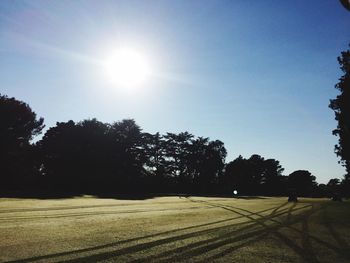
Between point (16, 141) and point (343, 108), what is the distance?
43.4 meters

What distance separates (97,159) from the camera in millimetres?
63281

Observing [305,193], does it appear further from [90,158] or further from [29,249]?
[29,249]

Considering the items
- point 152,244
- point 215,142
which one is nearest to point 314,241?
point 152,244

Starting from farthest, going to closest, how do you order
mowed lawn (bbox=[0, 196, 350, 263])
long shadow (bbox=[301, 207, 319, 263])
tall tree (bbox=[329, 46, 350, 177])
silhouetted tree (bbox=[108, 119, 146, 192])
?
1. silhouetted tree (bbox=[108, 119, 146, 192])
2. tall tree (bbox=[329, 46, 350, 177])
3. long shadow (bbox=[301, 207, 319, 263])
4. mowed lawn (bbox=[0, 196, 350, 263])

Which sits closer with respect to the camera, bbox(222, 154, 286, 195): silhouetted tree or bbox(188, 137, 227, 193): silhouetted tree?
bbox(188, 137, 227, 193): silhouetted tree

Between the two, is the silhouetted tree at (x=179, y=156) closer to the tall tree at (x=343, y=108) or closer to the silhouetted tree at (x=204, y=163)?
the silhouetted tree at (x=204, y=163)

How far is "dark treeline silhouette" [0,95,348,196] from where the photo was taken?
169ft

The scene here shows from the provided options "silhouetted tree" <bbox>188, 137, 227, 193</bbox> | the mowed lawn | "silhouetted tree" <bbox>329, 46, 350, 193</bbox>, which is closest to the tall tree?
"silhouetted tree" <bbox>329, 46, 350, 193</bbox>

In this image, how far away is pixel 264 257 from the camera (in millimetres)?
6902

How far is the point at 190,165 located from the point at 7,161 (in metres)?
55.5

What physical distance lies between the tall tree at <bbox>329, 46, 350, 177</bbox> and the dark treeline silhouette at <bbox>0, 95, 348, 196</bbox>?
25.3 ft

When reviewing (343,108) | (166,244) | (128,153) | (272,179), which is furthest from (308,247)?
(272,179)

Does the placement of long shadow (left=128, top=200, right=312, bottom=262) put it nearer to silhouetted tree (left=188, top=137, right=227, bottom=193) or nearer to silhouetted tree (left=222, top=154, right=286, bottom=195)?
silhouetted tree (left=188, top=137, right=227, bottom=193)

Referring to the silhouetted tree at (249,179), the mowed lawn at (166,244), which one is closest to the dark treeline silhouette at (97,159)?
the silhouetted tree at (249,179)
